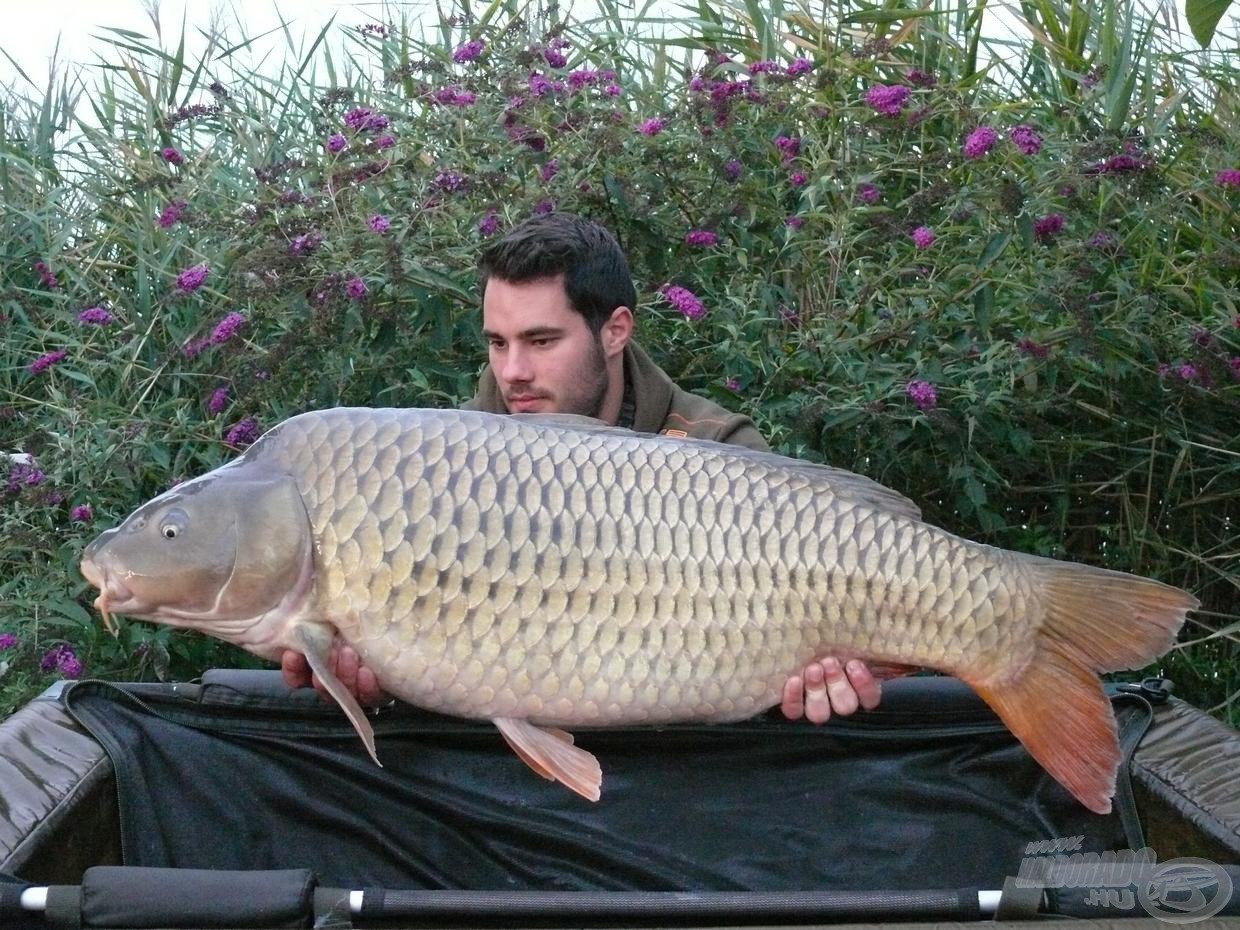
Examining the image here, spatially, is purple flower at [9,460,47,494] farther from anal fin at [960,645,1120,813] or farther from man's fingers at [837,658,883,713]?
anal fin at [960,645,1120,813]

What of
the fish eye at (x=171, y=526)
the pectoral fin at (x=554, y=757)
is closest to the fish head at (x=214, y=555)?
the fish eye at (x=171, y=526)

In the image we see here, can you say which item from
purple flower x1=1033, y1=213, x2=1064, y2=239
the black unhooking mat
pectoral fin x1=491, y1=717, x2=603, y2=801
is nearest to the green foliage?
purple flower x1=1033, y1=213, x2=1064, y2=239

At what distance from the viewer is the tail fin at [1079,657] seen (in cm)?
157

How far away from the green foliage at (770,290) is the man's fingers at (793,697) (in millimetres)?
711

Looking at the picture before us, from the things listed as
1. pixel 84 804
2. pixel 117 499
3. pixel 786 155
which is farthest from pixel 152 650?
pixel 786 155

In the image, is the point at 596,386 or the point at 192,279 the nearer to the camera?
the point at 596,386

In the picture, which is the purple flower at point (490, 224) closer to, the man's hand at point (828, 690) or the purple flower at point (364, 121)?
the purple flower at point (364, 121)

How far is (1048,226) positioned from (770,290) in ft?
1.48

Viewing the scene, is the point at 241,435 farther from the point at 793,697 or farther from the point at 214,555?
the point at 793,697

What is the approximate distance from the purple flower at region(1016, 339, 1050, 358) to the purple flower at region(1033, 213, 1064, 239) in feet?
0.54

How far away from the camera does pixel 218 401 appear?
8.00ft

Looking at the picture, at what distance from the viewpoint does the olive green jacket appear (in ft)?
7.07

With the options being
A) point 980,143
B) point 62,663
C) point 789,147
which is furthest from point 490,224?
point 62,663

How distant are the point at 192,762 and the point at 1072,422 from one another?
5.30ft
